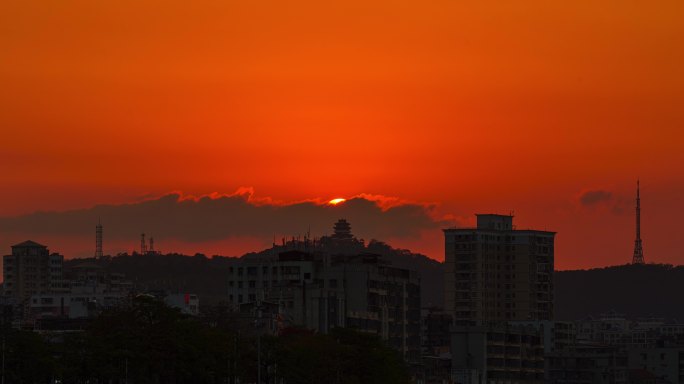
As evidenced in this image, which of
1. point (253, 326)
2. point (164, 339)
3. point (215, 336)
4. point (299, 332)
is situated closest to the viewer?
point (164, 339)

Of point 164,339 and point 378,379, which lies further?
point 378,379

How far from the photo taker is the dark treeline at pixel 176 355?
5827 inches

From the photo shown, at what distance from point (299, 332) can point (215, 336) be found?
26.5 m

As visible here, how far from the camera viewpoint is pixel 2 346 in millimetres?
150875

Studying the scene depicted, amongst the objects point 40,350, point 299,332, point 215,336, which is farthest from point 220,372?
point 299,332

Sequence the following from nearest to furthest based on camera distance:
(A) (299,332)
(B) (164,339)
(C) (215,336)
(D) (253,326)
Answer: (B) (164,339) < (C) (215,336) < (A) (299,332) < (D) (253,326)

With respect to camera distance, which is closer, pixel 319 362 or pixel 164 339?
pixel 164 339

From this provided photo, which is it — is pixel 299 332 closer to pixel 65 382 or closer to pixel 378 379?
pixel 378 379

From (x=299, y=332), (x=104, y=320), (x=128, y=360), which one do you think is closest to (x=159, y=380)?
(x=128, y=360)

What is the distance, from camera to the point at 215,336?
15762 cm

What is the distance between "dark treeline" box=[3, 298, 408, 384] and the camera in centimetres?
14800

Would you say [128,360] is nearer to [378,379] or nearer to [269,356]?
[269,356]

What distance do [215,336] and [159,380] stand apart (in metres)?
8.34

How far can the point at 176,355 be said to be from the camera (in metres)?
148
